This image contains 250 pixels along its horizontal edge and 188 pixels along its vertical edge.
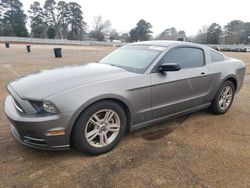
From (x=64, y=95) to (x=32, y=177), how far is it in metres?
0.96

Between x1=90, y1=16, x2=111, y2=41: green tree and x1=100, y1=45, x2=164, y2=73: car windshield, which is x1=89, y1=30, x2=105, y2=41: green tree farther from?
x1=100, y1=45, x2=164, y2=73: car windshield

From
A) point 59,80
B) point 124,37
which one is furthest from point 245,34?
point 59,80

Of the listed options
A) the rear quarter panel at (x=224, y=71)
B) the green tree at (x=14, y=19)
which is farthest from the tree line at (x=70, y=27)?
the rear quarter panel at (x=224, y=71)

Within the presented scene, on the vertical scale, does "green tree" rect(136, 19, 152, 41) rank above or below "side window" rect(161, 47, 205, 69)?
above

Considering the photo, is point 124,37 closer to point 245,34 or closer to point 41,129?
point 245,34

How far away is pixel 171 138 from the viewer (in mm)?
3391

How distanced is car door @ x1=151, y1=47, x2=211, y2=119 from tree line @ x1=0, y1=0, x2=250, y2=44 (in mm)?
62955

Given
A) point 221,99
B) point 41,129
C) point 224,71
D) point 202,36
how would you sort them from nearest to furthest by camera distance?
point 41,129, point 224,71, point 221,99, point 202,36

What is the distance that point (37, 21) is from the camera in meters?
73.3

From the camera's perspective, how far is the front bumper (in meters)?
2.46

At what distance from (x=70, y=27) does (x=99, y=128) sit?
271 feet

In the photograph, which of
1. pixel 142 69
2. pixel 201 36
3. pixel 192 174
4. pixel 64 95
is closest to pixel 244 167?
pixel 192 174

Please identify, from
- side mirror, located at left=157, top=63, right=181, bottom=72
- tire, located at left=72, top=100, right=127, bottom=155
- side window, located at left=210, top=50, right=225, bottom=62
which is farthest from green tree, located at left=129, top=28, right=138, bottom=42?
tire, located at left=72, top=100, right=127, bottom=155

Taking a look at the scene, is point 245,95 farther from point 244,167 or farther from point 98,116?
point 98,116
